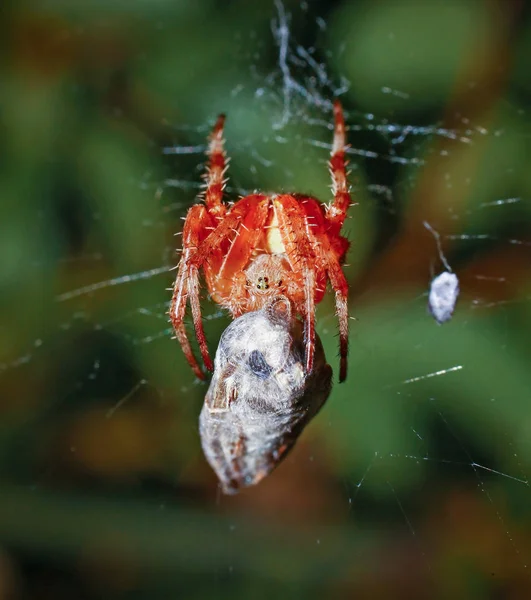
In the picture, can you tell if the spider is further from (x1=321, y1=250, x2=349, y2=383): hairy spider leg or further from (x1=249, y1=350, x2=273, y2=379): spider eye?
(x1=249, y1=350, x2=273, y2=379): spider eye

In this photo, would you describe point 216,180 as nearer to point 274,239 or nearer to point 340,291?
point 274,239

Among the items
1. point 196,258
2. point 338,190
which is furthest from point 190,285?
point 338,190

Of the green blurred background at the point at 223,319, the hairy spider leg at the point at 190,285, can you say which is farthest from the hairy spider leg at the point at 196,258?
the green blurred background at the point at 223,319

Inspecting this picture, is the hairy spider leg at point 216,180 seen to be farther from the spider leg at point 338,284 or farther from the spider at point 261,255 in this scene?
the spider leg at point 338,284

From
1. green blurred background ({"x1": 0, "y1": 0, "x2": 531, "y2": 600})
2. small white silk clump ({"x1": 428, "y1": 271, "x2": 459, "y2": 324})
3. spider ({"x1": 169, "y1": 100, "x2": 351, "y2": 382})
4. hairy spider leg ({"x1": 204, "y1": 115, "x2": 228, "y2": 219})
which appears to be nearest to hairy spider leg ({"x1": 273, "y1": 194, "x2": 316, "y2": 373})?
spider ({"x1": 169, "y1": 100, "x2": 351, "y2": 382})

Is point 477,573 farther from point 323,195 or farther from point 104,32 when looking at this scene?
point 104,32

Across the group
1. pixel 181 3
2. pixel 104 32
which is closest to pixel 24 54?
pixel 104 32
